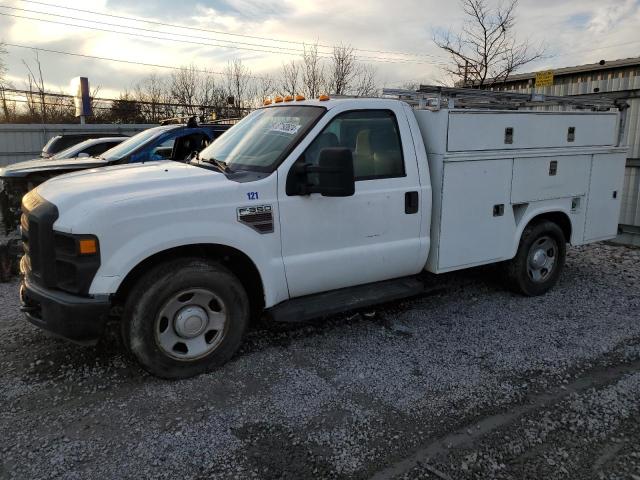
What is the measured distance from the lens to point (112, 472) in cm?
281

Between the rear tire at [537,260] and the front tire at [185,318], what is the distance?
308cm

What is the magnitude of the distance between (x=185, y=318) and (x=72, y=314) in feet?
2.37

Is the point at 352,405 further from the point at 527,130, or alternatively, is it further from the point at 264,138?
the point at 527,130

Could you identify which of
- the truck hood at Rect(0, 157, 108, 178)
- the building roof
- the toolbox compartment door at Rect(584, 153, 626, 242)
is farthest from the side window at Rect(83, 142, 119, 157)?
the building roof

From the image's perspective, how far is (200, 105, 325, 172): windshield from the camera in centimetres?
412

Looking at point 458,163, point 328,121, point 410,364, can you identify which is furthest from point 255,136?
point 410,364

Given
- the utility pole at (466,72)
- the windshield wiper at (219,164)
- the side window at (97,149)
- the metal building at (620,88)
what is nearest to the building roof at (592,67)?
the metal building at (620,88)

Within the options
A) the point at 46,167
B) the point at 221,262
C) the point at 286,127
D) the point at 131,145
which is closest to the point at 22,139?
the point at 131,145

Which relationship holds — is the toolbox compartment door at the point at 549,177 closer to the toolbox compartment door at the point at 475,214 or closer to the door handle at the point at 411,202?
the toolbox compartment door at the point at 475,214

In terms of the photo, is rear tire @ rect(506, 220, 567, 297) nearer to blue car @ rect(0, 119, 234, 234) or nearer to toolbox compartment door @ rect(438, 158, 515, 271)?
toolbox compartment door @ rect(438, 158, 515, 271)

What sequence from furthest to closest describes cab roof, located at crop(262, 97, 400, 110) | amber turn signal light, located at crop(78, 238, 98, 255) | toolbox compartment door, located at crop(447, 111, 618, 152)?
toolbox compartment door, located at crop(447, 111, 618, 152), cab roof, located at crop(262, 97, 400, 110), amber turn signal light, located at crop(78, 238, 98, 255)

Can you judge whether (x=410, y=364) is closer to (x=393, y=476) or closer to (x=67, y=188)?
(x=393, y=476)

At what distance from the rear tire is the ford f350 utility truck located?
0.02 meters

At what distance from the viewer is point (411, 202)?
4.54 meters
